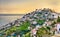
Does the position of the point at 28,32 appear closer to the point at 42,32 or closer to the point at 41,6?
the point at 42,32

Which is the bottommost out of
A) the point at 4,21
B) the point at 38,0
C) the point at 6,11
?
the point at 4,21

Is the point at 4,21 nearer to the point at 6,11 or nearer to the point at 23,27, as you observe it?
the point at 6,11

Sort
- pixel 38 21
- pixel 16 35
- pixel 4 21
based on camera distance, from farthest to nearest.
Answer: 1. pixel 4 21
2. pixel 38 21
3. pixel 16 35

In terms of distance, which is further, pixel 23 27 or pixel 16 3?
pixel 16 3

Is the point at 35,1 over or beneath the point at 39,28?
over

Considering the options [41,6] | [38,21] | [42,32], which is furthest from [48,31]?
[41,6]

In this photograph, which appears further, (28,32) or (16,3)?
(16,3)

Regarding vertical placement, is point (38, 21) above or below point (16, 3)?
below

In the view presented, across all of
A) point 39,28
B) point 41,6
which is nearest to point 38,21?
point 39,28

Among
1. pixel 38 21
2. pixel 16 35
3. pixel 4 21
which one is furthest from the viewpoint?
pixel 4 21
